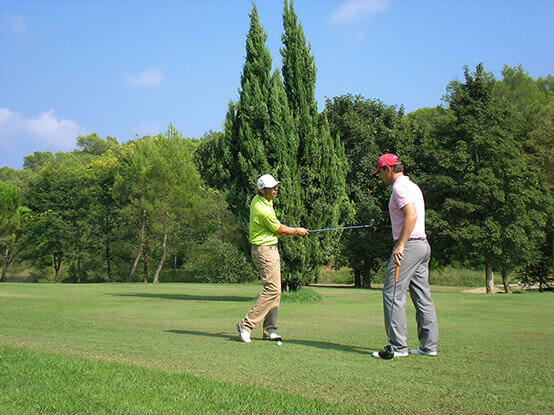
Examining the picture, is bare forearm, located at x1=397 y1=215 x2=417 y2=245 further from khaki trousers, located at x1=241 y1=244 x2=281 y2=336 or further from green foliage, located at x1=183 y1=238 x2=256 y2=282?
green foliage, located at x1=183 y1=238 x2=256 y2=282

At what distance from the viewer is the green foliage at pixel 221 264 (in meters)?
44.9

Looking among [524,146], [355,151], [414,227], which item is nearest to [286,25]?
[414,227]

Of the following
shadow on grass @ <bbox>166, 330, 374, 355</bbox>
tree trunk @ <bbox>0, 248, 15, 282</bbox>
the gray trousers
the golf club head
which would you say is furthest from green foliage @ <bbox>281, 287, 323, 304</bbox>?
tree trunk @ <bbox>0, 248, 15, 282</bbox>

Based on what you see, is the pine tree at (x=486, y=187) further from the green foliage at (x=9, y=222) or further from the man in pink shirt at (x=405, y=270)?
the green foliage at (x=9, y=222)

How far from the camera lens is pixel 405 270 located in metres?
5.84

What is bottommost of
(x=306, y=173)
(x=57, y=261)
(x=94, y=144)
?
(x=57, y=261)

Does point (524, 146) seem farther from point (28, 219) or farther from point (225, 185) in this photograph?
point (28, 219)

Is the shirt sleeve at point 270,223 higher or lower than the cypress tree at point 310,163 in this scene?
lower

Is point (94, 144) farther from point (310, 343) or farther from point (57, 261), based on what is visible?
point (310, 343)

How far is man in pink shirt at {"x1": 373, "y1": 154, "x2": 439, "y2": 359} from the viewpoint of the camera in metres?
5.77

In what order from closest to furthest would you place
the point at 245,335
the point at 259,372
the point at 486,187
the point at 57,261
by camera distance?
the point at 259,372 < the point at 245,335 < the point at 486,187 < the point at 57,261

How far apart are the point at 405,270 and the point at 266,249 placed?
2.01 meters

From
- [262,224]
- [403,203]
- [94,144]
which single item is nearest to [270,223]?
[262,224]

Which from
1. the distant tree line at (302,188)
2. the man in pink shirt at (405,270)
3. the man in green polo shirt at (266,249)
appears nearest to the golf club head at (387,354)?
the man in pink shirt at (405,270)
